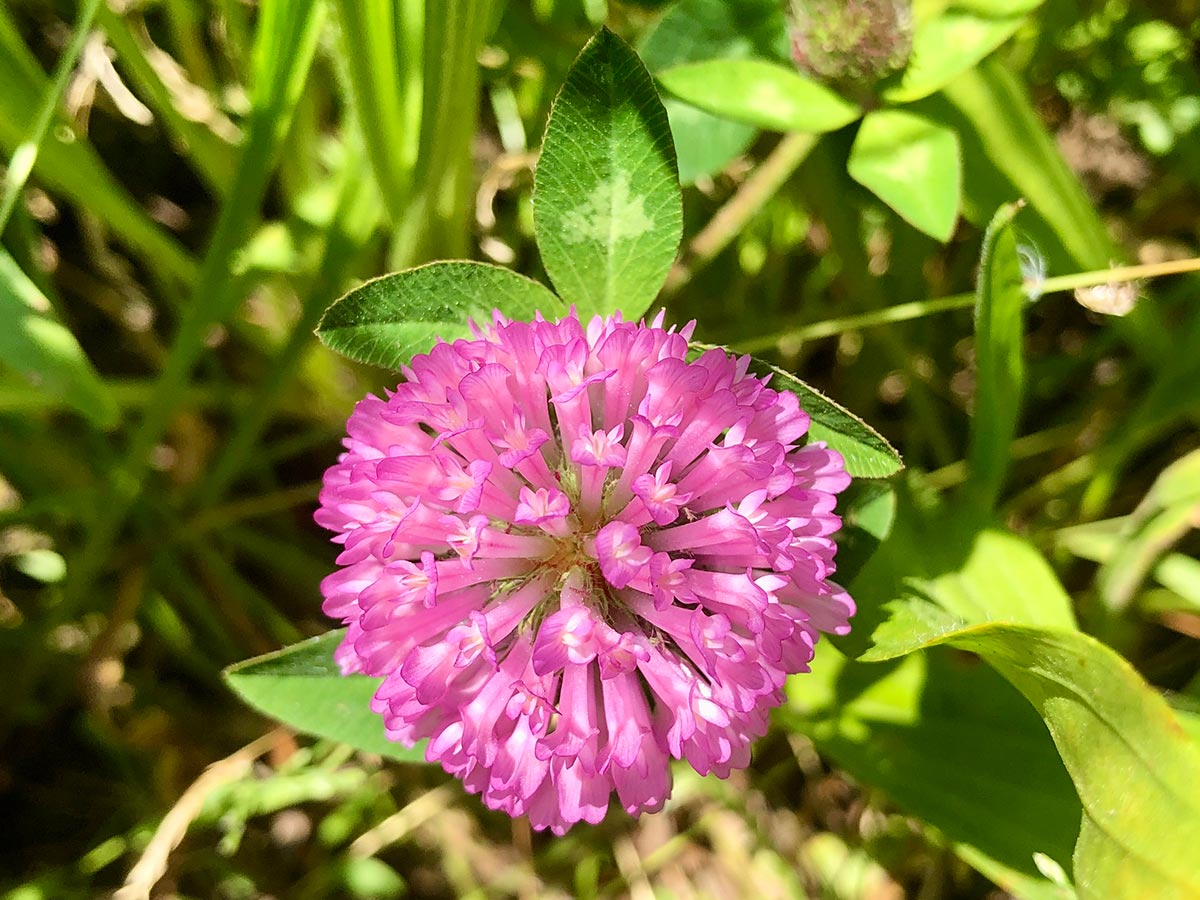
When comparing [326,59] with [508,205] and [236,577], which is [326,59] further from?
[236,577]

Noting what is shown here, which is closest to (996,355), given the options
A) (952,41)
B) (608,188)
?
(952,41)

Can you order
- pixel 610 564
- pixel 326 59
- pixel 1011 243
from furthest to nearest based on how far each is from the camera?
pixel 326 59
pixel 1011 243
pixel 610 564

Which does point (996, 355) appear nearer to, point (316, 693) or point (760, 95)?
point (760, 95)

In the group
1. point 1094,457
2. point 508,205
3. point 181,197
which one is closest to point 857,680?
point 1094,457

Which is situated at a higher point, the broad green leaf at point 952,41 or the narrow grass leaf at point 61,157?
the broad green leaf at point 952,41

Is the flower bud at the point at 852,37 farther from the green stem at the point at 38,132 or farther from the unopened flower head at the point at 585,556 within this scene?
the green stem at the point at 38,132

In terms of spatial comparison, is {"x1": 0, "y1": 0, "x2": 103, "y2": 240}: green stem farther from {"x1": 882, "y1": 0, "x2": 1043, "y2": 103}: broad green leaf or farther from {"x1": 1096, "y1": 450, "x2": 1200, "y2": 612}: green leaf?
{"x1": 1096, "y1": 450, "x2": 1200, "y2": 612}: green leaf

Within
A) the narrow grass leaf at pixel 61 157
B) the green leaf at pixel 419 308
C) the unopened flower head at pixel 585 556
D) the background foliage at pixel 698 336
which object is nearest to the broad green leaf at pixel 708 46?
the background foliage at pixel 698 336
